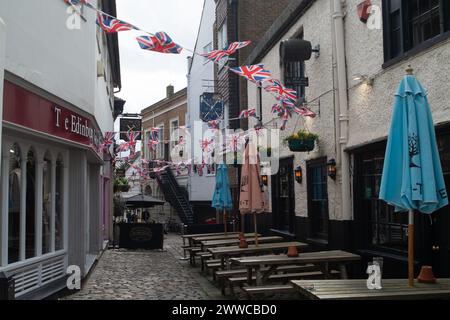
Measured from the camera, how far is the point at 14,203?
7527mm

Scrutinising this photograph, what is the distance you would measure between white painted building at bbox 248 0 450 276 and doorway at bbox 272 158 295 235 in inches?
3.9

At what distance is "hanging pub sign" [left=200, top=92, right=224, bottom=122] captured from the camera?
20.2 meters

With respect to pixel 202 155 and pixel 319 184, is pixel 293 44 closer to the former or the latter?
pixel 319 184

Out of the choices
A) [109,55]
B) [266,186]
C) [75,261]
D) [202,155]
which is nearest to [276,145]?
[266,186]

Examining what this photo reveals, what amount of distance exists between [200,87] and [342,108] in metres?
16.2

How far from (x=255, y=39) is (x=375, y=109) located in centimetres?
1218

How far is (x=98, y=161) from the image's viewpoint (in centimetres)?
1331

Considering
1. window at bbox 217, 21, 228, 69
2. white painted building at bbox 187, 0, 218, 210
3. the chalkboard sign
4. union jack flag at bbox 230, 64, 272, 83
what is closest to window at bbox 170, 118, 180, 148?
white painted building at bbox 187, 0, 218, 210

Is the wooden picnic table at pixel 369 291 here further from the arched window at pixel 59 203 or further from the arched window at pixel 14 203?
the arched window at pixel 59 203

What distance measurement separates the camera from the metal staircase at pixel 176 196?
26897mm

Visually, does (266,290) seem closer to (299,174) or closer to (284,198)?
(299,174)

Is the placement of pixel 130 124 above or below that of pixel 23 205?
above

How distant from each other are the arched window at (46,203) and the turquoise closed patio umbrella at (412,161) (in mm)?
5863

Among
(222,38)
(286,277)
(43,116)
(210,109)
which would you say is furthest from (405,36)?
(222,38)
